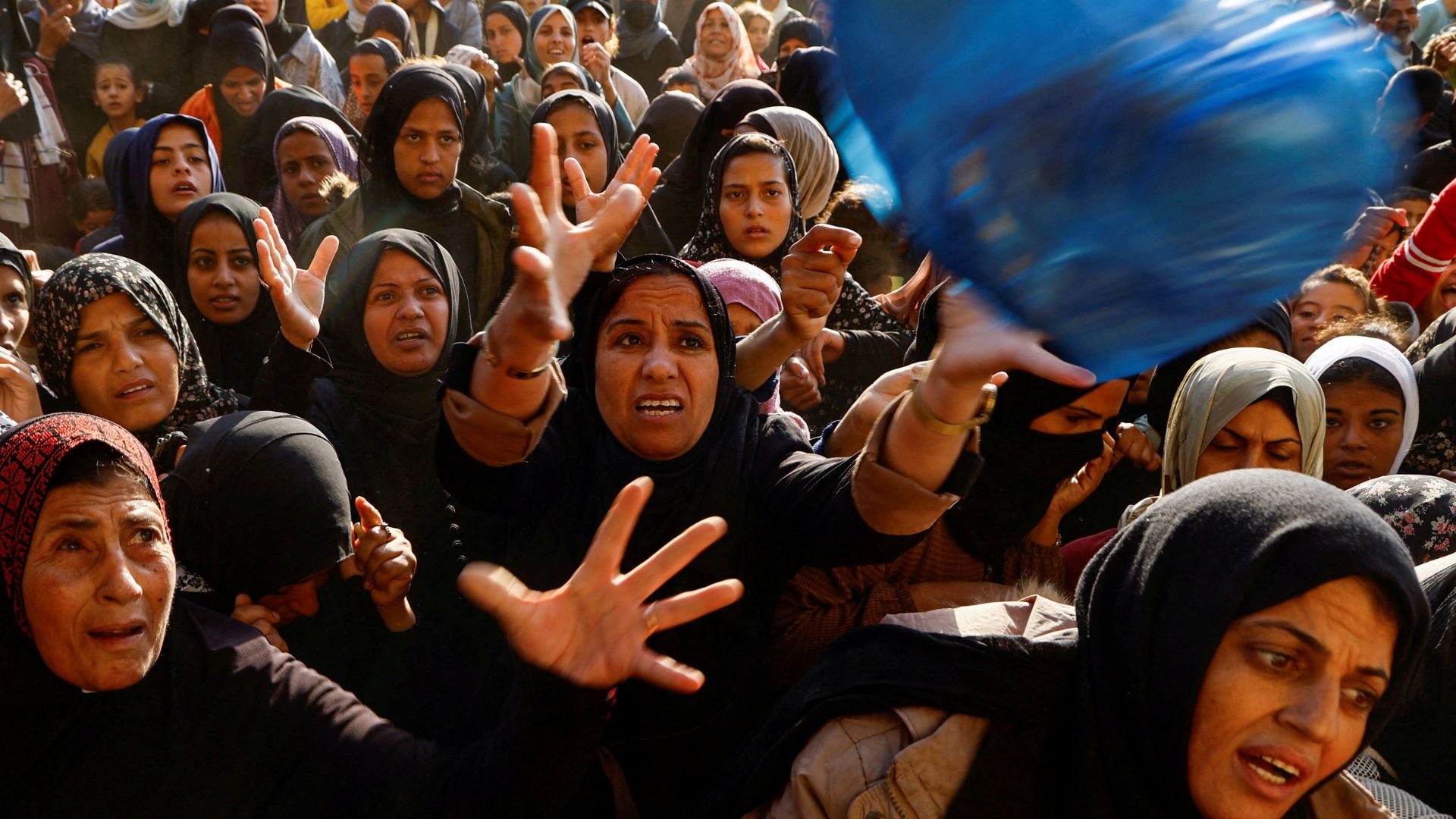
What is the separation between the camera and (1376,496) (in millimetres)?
2629

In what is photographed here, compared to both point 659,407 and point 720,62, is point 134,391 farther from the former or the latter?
point 720,62

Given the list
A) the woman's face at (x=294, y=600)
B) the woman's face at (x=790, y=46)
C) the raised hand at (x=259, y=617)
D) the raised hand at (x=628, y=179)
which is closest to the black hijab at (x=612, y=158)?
the raised hand at (x=628, y=179)

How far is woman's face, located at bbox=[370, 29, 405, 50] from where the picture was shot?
6.91 meters

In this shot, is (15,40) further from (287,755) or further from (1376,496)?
(1376,496)

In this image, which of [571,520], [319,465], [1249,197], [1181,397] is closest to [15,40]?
[319,465]

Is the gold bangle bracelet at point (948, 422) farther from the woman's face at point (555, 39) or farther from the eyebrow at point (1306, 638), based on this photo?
the woman's face at point (555, 39)

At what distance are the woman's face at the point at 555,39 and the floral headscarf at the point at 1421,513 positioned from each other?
5.37m

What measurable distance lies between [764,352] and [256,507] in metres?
1.15

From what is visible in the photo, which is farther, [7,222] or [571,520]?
[7,222]

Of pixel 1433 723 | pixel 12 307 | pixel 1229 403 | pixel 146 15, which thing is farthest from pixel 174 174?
pixel 1433 723

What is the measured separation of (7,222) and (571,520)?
15.2ft

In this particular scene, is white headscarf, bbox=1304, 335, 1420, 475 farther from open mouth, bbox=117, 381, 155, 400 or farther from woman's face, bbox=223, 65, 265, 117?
woman's face, bbox=223, 65, 265, 117

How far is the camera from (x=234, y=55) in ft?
19.6

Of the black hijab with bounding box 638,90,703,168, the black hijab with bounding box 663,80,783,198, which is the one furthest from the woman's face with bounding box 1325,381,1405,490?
the black hijab with bounding box 638,90,703,168
